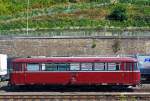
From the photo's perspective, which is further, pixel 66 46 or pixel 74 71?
pixel 66 46

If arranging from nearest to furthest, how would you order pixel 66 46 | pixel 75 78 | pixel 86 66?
pixel 75 78 < pixel 86 66 < pixel 66 46

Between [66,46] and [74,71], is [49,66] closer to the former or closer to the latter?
[74,71]

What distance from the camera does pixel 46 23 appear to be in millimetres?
80688

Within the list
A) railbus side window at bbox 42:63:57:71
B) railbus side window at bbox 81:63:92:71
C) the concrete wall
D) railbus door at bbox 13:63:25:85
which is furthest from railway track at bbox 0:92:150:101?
the concrete wall

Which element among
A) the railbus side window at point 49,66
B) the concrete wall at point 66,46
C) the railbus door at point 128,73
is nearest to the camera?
the railbus door at point 128,73

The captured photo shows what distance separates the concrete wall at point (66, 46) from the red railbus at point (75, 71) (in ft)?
62.9

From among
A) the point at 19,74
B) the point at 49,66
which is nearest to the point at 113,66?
the point at 49,66

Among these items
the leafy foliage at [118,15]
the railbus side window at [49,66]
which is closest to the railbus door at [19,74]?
the railbus side window at [49,66]

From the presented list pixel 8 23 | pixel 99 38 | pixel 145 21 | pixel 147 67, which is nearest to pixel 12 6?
pixel 8 23

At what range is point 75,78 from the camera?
4900cm

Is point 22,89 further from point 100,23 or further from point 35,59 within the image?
point 100,23

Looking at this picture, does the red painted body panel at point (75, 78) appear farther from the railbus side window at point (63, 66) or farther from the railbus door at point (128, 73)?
→ the railbus side window at point (63, 66)

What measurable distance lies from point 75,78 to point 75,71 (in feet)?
1.77

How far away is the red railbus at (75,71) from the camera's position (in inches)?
1922
